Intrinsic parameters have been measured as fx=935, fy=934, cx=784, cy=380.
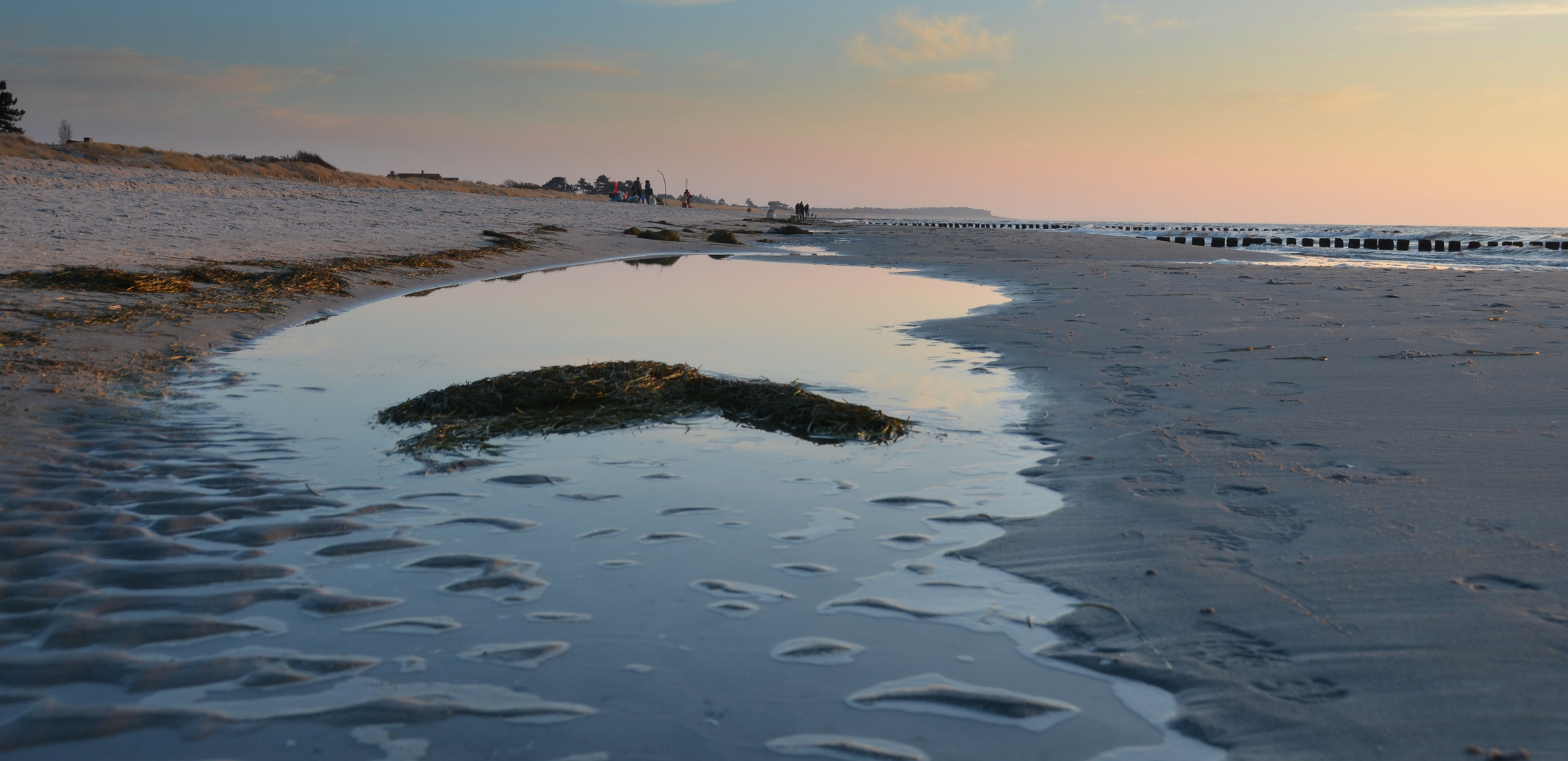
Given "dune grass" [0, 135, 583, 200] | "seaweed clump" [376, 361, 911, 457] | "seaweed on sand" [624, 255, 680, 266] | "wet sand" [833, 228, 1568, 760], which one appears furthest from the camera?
"dune grass" [0, 135, 583, 200]

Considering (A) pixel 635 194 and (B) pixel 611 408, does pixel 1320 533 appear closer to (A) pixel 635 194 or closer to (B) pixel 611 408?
(B) pixel 611 408

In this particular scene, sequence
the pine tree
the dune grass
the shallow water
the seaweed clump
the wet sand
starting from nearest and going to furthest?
the shallow water → the wet sand → the seaweed clump → the dune grass → the pine tree

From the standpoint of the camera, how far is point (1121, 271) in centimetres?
1652

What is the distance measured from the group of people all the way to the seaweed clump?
246 ft

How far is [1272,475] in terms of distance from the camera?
3838 millimetres

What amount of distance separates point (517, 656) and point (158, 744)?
74 cm

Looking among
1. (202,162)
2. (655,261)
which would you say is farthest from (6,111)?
(655,261)

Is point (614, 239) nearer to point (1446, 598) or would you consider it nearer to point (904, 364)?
point (904, 364)

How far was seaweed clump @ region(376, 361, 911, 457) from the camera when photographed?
4730 mm

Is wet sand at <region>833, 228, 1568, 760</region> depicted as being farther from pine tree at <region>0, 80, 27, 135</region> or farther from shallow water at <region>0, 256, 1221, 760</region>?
pine tree at <region>0, 80, 27, 135</region>

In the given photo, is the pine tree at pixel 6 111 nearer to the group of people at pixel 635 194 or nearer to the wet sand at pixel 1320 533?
the group of people at pixel 635 194

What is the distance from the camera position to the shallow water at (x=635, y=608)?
199 cm

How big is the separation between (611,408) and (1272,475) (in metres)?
3.26

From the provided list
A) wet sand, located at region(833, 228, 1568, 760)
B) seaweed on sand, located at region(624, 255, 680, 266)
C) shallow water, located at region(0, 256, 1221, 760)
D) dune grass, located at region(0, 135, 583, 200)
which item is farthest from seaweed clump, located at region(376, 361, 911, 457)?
dune grass, located at region(0, 135, 583, 200)
